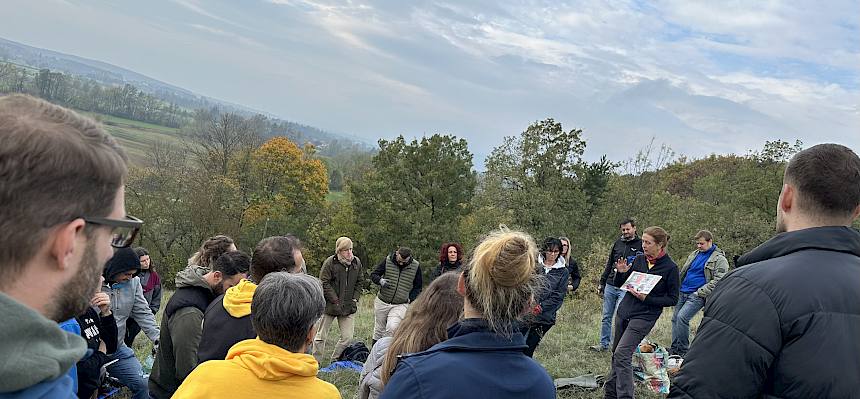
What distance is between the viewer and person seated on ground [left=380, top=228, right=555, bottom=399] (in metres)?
1.72

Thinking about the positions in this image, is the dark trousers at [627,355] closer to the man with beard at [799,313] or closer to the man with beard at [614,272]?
the man with beard at [614,272]

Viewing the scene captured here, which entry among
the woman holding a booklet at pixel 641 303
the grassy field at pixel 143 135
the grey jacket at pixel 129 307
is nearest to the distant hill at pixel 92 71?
the grassy field at pixel 143 135

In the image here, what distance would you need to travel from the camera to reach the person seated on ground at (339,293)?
23.9 ft

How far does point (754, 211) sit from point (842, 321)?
31.5 metres

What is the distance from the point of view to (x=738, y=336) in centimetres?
183

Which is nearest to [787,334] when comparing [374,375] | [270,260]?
[374,375]

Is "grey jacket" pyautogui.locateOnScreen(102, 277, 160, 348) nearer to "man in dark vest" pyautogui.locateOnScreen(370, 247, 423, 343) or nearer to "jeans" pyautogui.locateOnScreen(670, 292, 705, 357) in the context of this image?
"man in dark vest" pyautogui.locateOnScreen(370, 247, 423, 343)

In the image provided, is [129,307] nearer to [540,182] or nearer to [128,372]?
[128,372]

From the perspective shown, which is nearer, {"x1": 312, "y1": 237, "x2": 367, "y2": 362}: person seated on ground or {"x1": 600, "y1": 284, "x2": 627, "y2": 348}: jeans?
{"x1": 312, "y1": 237, "x2": 367, "y2": 362}: person seated on ground

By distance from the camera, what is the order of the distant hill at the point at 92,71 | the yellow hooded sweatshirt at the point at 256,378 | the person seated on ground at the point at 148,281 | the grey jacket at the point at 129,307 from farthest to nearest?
the distant hill at the point at 92,71, the person seated on ground at the point at 148,281, the grey jacket at the point at 129,307, the yellow hooded sweatshirt at the point at 256,378

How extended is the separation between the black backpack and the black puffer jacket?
19.0 feet

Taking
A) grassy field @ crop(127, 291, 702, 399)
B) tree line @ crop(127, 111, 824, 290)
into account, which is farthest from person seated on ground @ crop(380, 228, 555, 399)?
tree line @ crop(127, 111, 824, 290)

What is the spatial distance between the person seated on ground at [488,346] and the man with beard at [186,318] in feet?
6.46

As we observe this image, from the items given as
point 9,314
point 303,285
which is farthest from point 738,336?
point 9,314
